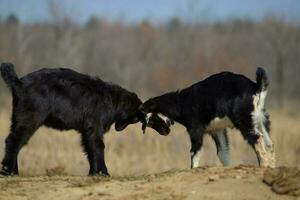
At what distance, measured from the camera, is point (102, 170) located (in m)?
10.7

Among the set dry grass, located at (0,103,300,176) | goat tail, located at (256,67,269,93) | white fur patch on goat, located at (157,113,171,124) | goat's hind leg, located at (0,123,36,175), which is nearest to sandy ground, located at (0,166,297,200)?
goat's hind leg, located at (0,123,36,175)

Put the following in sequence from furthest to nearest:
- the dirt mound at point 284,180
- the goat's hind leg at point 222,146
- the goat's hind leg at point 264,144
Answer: the goat's hind leg at point 222,146
the goat's hind leg at point 264,144
the dirt mound at point 284,180

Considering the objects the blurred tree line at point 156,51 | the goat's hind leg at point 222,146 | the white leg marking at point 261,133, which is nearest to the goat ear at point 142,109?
the goat's hind leg at point 222,146

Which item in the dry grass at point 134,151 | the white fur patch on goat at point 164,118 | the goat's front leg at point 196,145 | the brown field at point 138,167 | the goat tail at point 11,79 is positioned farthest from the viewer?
the dry grass at point 134,151

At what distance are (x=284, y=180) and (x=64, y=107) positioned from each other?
4000 mm

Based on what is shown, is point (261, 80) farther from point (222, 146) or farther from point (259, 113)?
point (222, 146)

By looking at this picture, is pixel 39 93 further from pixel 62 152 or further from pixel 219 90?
pixel 62 152

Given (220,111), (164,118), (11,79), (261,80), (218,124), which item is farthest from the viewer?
(164,118)

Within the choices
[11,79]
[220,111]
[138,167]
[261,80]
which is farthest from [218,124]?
[138,167]

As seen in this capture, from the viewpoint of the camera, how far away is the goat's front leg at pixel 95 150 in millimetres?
10625

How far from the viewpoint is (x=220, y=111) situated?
1076 cm

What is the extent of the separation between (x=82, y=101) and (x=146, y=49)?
4108 centimetres

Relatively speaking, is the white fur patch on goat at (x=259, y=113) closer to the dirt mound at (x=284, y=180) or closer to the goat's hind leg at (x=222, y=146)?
the goat's hind leg at (x=222, y=146)

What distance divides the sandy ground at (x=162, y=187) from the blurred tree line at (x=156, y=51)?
2622 centimetres
